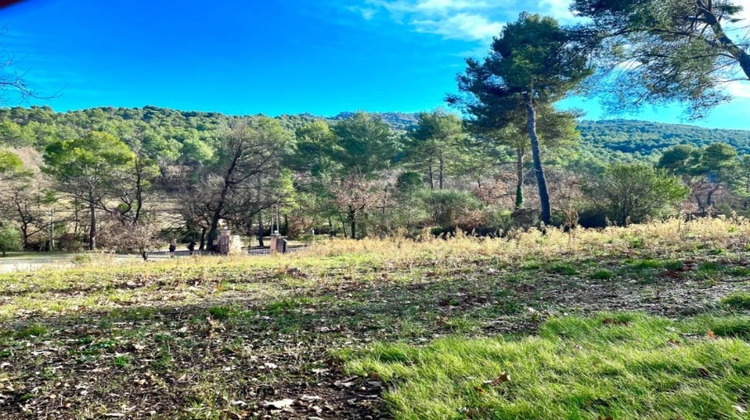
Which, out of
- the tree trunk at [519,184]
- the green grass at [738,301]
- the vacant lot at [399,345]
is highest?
the tree trunk at [519,184]

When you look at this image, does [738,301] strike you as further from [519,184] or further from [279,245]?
[519,184]

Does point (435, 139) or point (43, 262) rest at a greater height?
point (435, 139)

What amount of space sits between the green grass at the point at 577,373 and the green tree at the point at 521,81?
12.1m

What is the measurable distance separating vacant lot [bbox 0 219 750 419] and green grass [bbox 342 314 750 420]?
0.5 inches

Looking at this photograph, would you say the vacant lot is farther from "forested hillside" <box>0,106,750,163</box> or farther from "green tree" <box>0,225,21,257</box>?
"forested hillside" <box>0,106,750,163</box>

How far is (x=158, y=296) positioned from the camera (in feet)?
21.4

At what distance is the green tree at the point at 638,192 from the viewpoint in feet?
52.3

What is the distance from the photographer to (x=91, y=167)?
28062 millimetres

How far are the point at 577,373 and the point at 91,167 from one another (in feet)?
109

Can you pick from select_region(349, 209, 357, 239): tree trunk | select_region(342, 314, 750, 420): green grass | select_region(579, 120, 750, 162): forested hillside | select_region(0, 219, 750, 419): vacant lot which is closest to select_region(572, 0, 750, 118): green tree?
select_region(0, 219, 750, 419): vacant lot

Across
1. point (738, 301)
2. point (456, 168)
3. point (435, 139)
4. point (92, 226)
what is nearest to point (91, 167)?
point (92, 226)

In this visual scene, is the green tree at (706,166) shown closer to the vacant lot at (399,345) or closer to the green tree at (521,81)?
the green tree at (521,81)

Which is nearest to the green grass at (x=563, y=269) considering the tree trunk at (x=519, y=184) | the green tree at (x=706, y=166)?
the tree trunk at (x=519, y=184)

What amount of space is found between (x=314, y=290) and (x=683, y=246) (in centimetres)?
794
